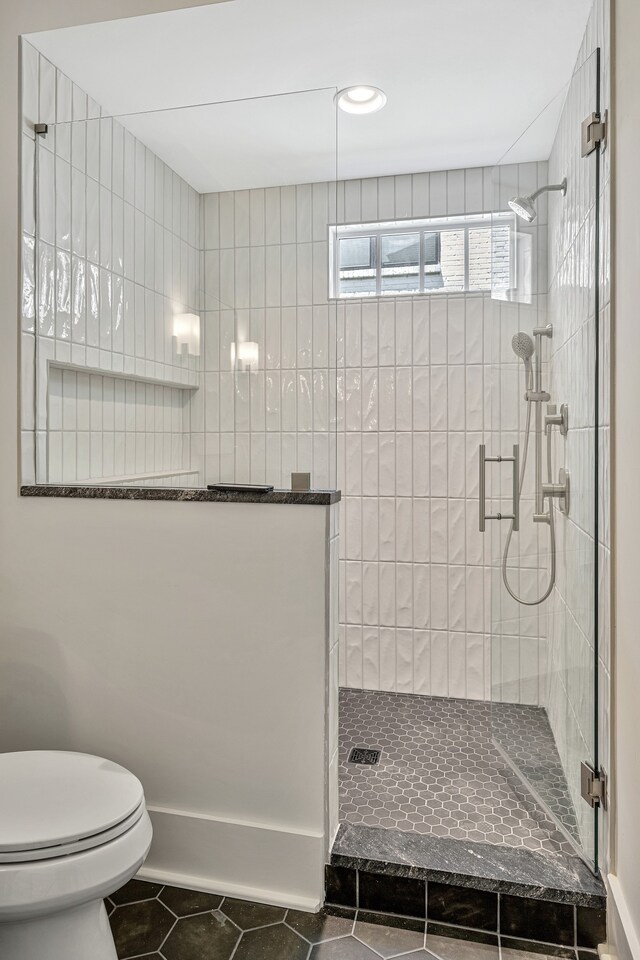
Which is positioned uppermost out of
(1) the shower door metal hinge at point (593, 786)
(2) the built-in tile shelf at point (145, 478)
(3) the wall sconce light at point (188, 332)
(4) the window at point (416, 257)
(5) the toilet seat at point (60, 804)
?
(4) the window at point (416, 257)

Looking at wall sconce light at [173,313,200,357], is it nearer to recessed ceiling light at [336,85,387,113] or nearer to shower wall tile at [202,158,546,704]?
recessed ceiling light at [336,85,387,113]

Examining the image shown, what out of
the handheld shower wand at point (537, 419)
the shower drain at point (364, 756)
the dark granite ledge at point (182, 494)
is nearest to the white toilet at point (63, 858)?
the dark granite ledge at point (182, 494)

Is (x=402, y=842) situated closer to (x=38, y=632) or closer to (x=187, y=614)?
(x=187, y=614)

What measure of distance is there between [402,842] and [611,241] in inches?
64.7

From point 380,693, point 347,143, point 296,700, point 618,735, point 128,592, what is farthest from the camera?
point 380,693

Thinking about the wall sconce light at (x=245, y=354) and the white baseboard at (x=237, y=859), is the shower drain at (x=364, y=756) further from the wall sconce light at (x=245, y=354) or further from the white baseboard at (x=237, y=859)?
Result: the wall sconce light at (x=245, y=354)

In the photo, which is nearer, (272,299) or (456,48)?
(272,299)

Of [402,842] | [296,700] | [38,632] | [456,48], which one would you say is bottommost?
[402,842]

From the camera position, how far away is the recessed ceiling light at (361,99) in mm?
2082

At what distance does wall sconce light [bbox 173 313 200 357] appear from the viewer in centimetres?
178

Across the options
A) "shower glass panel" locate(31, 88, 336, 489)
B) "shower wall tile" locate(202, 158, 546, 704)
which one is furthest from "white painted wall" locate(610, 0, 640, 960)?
"shower wall tile" locate(202, 158, 546, 704)

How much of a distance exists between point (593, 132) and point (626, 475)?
2.85 ft

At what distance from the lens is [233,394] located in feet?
5.74

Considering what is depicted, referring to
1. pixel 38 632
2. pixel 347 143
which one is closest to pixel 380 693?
pixel 38 632
